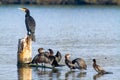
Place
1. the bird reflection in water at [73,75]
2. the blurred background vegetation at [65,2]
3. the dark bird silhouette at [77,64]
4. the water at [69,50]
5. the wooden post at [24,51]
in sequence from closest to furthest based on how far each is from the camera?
the bird reflection in water at [73,75], the water at [69,50], the dark bird silhouette at [77,64], the wooden post at [24,51], the blurred background vegetation at [65,2]

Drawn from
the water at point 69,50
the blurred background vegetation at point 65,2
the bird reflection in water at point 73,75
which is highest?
the bird reflection in water at point 73,75

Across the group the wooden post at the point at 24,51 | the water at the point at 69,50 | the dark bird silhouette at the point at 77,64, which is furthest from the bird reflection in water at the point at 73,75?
the wooden post at the point at 24,51

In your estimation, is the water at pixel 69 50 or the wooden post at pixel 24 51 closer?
the water at pixel 69 50

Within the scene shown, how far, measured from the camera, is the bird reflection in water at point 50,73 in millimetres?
22253

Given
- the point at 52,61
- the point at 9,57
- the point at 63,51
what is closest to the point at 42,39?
the point at 63,51

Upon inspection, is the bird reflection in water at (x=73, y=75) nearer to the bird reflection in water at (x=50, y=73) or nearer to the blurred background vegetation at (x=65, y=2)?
the bird reflection in water at (x=50, y=73)

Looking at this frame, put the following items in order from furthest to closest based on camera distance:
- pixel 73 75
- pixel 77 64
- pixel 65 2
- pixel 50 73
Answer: pixel 65 2, pixel 77 64, pixel 50 73, pixel 73 75

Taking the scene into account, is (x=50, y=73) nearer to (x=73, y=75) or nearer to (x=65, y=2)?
(x=73, y=75)

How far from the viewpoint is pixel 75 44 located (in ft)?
108

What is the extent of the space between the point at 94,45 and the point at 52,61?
819 cm

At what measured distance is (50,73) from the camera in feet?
75.8

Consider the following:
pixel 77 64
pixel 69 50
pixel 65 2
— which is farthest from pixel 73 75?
pixel 65 2

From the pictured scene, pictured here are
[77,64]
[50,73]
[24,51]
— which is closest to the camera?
[50,73]

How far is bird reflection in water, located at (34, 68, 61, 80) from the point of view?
22.3 m
